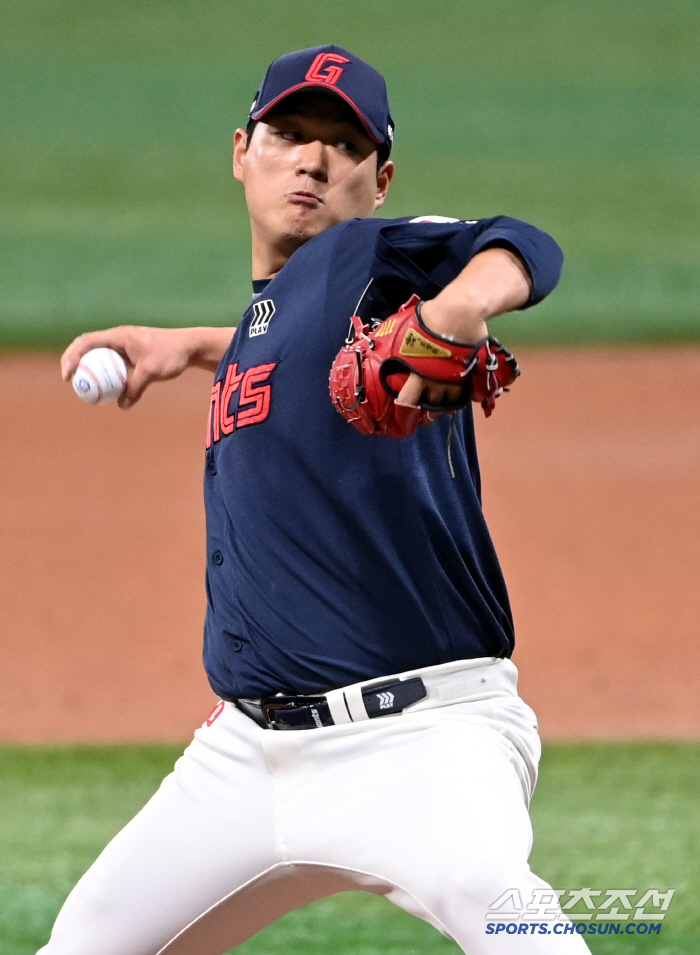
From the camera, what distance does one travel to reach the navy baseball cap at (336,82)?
258 centimetres

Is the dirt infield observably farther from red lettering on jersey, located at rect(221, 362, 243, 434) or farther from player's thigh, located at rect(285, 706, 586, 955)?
player's thigh, located at rect(285, 706, 586, 955)

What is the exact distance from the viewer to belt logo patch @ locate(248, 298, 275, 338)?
2512 mm

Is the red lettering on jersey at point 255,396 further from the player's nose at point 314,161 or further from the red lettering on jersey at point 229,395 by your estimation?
the player's nose at point 314,161

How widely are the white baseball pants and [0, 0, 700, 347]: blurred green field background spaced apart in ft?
31.1

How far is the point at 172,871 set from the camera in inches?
92.8

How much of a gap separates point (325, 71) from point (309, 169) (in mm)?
186

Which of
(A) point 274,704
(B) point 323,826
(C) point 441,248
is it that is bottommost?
(B) point 323,826

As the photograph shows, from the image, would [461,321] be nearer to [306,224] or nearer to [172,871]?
[306,224]

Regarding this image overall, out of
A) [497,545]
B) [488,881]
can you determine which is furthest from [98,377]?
[497,545]

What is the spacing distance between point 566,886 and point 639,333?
8.06 metres

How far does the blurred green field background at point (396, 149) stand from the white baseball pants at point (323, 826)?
9.48 meters

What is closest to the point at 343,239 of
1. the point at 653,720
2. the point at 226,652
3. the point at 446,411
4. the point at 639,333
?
the point at 446,411

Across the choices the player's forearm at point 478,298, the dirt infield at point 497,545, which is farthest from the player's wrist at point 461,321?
the dirt infield at point 497,545

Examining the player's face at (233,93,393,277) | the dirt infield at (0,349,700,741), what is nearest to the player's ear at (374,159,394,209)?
the player's face at (233,93,393,277)
